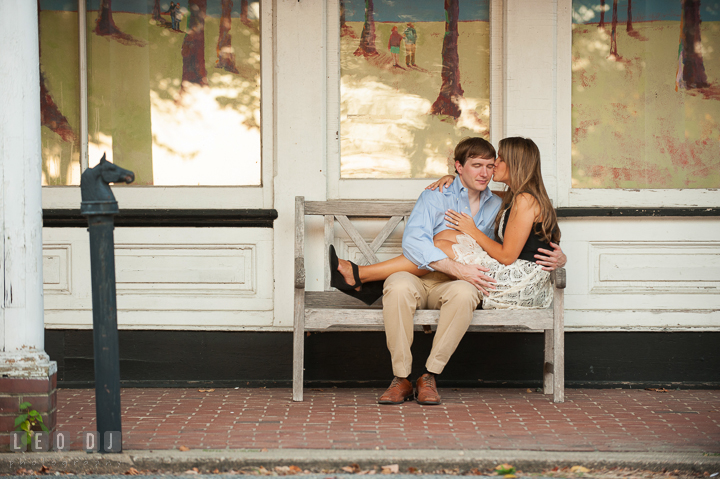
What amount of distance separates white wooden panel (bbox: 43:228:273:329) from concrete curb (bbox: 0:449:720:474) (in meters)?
1.77

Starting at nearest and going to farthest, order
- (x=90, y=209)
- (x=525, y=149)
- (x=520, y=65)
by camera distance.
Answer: (x=90, y=209) < (x=525, y=149) < (x=520, y=65)

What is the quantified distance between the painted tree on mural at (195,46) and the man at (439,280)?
6.29 ft

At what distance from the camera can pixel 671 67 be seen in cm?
499

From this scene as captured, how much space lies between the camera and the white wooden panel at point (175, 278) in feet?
16.0

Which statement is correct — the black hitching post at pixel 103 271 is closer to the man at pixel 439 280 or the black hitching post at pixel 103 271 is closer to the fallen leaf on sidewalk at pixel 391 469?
the fallen leaf on sidewalk at pixel 391 469

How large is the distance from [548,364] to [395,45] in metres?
2.53

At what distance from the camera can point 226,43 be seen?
5.01 metres

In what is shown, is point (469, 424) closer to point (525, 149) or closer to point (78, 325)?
point (525, 149)

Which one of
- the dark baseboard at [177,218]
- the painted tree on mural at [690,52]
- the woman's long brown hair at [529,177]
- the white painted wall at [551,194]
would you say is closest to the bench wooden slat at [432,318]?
the woman's long brown hair at [529,177]

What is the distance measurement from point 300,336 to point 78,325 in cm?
177

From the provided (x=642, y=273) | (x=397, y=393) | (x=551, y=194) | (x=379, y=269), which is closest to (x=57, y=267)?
(x=379, y=269)

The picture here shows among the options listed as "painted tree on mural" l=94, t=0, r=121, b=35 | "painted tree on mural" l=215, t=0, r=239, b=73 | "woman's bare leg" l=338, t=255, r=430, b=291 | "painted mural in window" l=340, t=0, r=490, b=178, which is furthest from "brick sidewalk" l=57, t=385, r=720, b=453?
"painted tree on mural" l=94, t=0, r=121, b=35

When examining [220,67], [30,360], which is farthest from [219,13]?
[30,360]

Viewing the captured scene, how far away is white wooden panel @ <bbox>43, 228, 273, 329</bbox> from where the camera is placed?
4.89 meters
